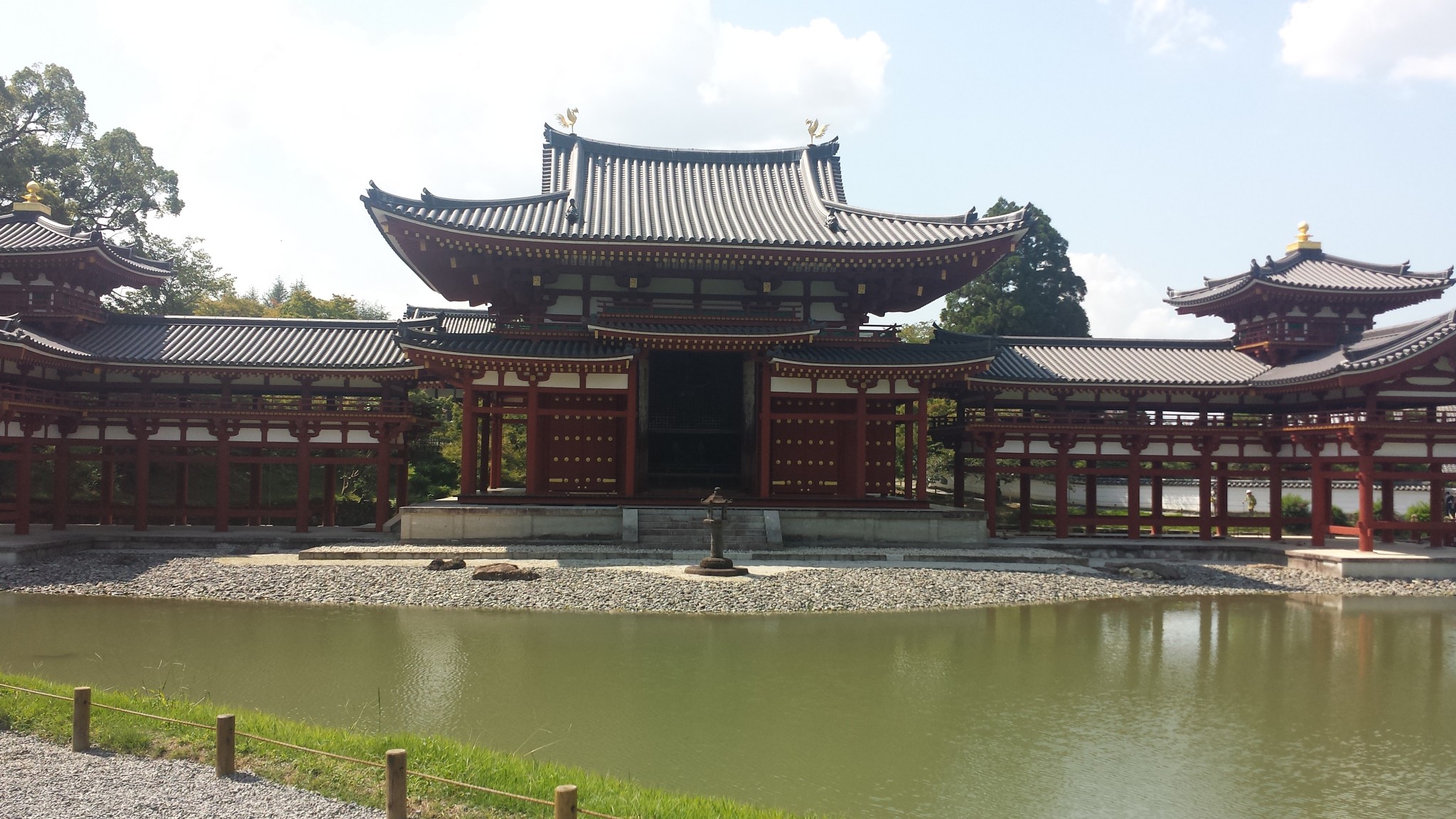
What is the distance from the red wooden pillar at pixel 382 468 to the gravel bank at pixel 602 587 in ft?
13.9

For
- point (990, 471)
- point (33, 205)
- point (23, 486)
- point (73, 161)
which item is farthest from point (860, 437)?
point (73, 161)

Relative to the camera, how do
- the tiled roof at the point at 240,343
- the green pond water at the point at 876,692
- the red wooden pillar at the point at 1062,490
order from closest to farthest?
the green pond water at the point at 876,692 → the tiled roof at the point at 240,343 → the red wooden pillar at the point at 1062,490

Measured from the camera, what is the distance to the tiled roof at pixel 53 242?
20094mm

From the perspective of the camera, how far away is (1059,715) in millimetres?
8422

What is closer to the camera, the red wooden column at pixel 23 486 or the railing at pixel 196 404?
the red wooden column at pixel 23 486

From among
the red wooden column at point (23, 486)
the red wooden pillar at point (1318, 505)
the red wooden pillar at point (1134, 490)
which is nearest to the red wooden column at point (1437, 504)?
the red wooden pillar at point (1318, 505)

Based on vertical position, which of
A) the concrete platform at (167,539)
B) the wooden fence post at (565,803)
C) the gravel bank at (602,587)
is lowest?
the gravel bank at (602,587)

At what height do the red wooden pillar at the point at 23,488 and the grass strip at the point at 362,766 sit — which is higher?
the red wooden pillar at the point at 23,488

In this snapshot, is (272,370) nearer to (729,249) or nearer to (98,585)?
(98,585)

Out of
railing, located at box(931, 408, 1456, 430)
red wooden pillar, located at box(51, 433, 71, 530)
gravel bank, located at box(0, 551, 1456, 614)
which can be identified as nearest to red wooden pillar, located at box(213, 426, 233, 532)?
gravel bank, located at box(0, 551, 1456, 614)

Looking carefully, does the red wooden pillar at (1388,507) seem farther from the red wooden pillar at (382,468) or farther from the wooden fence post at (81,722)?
the wooden fence post at (81,722)

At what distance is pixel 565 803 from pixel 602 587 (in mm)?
9441

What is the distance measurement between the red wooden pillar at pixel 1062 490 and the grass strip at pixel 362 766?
16.9 m

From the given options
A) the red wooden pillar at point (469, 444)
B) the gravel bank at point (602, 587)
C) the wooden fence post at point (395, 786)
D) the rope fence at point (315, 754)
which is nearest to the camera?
the rope fence at point (315, 754)
